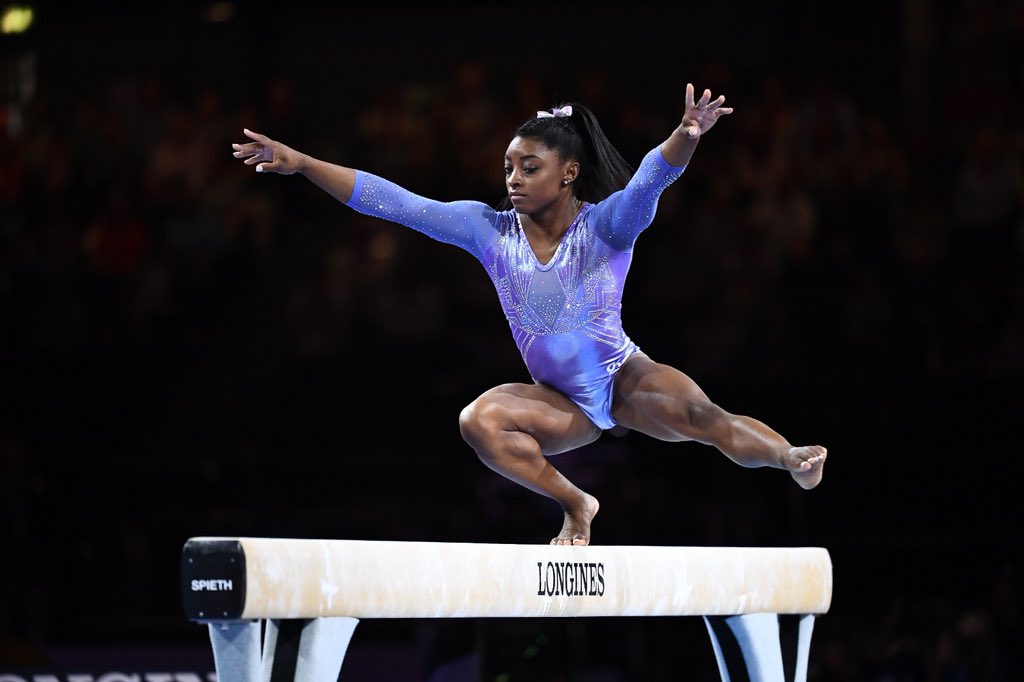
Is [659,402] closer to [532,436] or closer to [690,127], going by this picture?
[532,436]

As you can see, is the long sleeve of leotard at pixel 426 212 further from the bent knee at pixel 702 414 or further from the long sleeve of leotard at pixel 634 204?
the bent knee at pixel 702 414

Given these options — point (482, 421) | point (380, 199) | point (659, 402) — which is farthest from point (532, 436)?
point (380, 199)

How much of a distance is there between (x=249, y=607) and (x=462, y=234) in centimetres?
174

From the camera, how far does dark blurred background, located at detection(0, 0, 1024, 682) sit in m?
7.01

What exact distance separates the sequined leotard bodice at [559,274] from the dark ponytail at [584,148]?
0.43ft

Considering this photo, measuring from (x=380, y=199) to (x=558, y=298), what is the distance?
71 cm

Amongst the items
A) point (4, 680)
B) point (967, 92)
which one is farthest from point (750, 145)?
point (4, 680)

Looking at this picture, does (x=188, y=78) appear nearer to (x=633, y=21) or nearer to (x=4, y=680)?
(x=633, y=21)

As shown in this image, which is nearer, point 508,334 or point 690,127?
point 690,127

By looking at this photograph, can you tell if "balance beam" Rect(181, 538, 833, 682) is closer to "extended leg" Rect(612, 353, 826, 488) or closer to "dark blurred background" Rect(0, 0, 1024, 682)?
"extended leg" Rect(612, 353, 826, 488)

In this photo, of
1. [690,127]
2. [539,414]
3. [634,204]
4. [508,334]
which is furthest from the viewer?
[508,334]

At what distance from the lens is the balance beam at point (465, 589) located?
10.9ft

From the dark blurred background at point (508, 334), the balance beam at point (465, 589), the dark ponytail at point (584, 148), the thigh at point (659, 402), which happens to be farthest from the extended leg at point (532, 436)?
the dark blurred background at point (508, 334)

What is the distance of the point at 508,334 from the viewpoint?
8.80m
